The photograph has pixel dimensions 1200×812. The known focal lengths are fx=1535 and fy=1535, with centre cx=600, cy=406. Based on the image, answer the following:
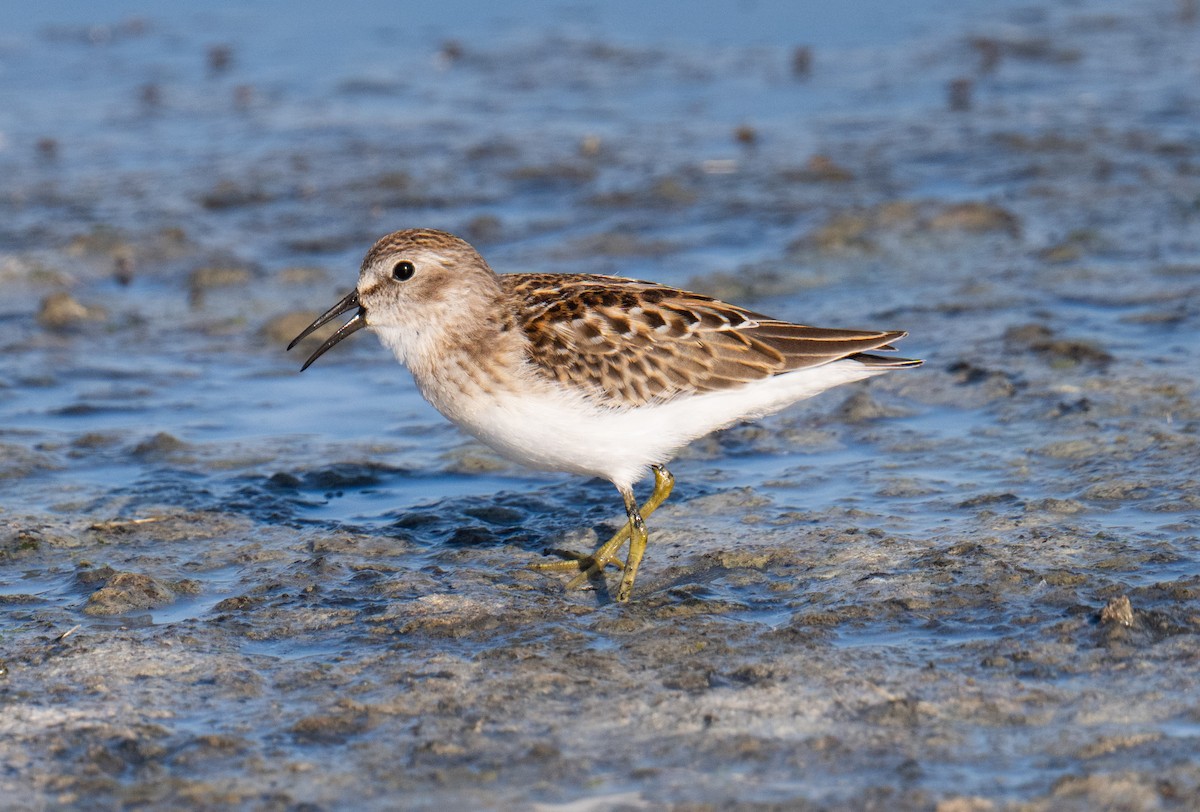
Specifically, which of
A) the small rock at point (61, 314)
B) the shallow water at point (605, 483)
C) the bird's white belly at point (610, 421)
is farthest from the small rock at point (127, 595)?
the small rock at point (61, 314)

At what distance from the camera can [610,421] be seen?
22.8ft

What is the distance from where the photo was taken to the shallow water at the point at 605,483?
546 centimetres

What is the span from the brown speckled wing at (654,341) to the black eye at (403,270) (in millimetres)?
496

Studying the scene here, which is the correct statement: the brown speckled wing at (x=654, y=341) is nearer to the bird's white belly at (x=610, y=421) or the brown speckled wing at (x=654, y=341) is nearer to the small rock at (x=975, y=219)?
the bird's white belly at (x=610, y=421)

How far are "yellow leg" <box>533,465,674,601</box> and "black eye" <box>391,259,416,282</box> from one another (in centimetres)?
148

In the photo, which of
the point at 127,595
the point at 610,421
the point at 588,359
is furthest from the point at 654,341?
the point at 127,595

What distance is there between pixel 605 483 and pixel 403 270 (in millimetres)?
1971

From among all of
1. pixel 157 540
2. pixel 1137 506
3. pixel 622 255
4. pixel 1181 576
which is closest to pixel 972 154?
pixel 622 255

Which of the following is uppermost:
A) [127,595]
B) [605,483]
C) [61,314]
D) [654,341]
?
[654,341]

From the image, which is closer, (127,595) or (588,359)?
(127,595)

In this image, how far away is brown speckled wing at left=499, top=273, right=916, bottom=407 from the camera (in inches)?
276

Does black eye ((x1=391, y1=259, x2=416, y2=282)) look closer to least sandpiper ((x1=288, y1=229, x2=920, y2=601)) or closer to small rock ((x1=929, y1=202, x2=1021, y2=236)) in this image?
least sandpiper ((x1=288, y1=229, x2=920, y2=601))

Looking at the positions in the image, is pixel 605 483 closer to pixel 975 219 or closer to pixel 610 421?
pixel 610 421

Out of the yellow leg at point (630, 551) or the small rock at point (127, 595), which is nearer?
the small rock at point (127, 595)
